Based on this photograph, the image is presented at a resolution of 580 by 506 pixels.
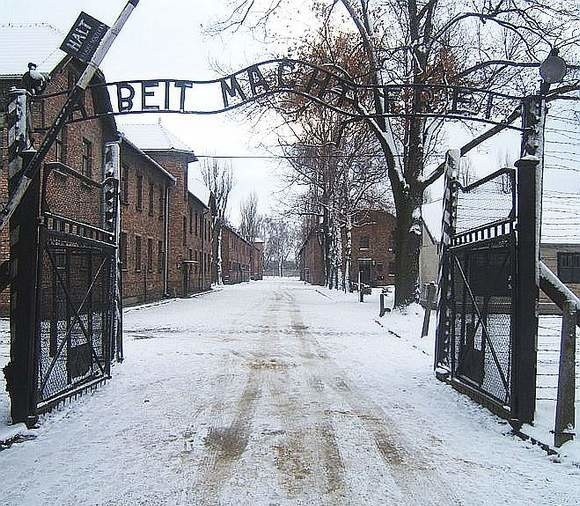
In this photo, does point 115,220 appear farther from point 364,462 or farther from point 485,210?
point 364,462

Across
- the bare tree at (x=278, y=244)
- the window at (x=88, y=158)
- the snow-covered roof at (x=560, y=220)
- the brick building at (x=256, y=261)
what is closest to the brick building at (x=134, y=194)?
the window at (x=88, y=158)

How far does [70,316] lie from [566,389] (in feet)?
17.8

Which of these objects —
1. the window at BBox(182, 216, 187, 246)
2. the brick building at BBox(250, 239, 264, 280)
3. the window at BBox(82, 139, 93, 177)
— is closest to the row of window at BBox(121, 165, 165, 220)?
the window at BBox(82, 139, 93, 177)

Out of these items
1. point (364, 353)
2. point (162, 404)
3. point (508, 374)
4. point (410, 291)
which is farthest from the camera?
point (410, 291)

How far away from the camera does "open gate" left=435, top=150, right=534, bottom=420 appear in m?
7.15

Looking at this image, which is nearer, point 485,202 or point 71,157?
point 485,202

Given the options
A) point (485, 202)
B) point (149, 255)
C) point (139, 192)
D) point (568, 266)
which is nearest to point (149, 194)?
point (139, 192)

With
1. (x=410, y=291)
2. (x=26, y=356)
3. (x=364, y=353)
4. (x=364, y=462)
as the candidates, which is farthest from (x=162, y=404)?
(x=410, y=291)

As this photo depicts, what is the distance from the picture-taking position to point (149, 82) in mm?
8391

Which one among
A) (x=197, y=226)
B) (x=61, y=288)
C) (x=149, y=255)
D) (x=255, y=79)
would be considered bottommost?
(x=61, y=288)

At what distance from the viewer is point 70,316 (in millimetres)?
8258

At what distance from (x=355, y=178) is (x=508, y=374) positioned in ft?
119

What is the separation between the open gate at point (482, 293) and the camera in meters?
7.15

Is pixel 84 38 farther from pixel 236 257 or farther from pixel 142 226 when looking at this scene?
pixel 236 257
